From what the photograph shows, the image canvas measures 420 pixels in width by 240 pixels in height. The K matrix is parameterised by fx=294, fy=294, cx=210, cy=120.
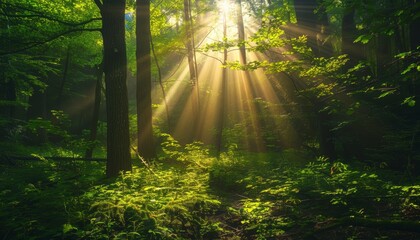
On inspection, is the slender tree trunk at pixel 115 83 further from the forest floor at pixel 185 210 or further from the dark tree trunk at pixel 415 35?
the dark tree trunk at pixel 415 35

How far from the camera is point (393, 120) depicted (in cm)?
807

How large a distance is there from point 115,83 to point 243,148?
10.2m

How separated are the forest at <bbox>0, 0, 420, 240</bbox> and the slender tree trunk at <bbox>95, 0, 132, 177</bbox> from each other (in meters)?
0.02

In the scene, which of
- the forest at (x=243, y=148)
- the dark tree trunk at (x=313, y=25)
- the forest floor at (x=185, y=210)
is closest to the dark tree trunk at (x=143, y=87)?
the forest at (x=243, y=148)

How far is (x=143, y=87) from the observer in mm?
10484

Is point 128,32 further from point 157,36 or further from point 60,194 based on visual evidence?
point 60,194

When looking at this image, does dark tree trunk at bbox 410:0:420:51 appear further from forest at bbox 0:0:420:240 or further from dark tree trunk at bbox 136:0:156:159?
dark tree trunk at bbox 136:0:156:159

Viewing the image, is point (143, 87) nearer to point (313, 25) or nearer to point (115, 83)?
point (115, 83)

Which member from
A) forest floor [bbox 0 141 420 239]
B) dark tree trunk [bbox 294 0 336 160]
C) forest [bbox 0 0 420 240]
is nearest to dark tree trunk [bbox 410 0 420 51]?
forest [bbox 0 0 420 240]

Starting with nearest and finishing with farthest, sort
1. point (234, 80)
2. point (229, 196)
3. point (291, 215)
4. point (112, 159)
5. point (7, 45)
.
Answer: point (291, 215) < point (112, 159) < point (7, 45) < point (229, 196) < point (234, 80)

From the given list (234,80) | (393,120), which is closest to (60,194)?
(393,120)

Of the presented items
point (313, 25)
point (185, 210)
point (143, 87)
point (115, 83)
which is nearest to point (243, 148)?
point (313, 25)

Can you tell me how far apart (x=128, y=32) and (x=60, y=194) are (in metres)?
19.1

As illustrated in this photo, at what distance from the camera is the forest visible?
162 inches
